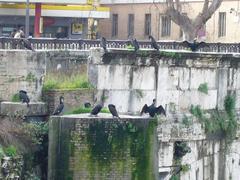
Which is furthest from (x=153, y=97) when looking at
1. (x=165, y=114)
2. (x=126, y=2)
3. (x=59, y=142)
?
(x=126, y=2)

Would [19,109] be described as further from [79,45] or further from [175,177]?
[175,177]

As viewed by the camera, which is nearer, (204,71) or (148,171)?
(148,171)

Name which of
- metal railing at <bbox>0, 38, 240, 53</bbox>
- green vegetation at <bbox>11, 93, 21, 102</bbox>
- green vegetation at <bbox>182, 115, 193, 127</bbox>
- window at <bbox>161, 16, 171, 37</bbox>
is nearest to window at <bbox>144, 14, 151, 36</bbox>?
window at <bbox>161, 16, 171, 37</bbox>

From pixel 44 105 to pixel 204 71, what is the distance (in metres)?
5.30

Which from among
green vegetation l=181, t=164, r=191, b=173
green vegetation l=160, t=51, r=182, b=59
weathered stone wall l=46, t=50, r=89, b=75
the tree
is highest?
the tree

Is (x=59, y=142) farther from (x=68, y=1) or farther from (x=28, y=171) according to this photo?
(x=68, y=1)

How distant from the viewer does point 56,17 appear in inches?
2173

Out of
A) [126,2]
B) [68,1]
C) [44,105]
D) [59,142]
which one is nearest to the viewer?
[59,142]

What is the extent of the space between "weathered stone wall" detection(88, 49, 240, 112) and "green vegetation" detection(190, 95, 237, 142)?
0.19 meters

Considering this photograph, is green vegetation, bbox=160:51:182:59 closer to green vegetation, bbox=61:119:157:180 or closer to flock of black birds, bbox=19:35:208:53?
flock of black birds, bbox=19:35:208:53

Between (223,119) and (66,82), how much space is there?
5090 millimetres

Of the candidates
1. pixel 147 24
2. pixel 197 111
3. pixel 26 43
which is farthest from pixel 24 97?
pixel 147 24

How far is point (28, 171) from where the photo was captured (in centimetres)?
2662

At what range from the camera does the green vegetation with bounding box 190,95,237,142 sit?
1261 inches
